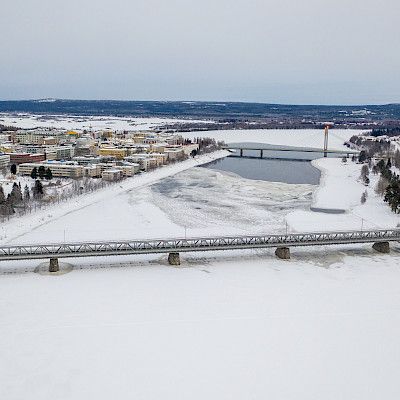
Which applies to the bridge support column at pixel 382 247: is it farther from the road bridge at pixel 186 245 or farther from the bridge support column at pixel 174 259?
the bridge support column at pixel 174 259

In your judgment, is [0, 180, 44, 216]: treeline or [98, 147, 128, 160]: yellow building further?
[98, 147, 128, 160]: yellow building

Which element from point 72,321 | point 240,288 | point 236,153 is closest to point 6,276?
point 72,321

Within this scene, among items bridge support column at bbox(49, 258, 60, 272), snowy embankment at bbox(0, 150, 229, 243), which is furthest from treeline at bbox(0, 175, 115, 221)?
bridge support column at bbox(49, 258, 60, 272)

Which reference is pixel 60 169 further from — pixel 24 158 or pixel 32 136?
pixel 32 136

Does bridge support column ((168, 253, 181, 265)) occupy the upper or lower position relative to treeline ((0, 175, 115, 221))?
lower

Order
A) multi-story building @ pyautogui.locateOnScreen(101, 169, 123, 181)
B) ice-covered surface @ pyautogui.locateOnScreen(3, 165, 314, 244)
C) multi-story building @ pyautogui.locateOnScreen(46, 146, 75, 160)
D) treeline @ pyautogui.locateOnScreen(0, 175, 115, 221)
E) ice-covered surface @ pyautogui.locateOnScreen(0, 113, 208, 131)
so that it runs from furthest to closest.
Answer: ice-covered surface @ pyautogui.locateOnScreen(0, 113, 208, 131) < multi-story building @ pyautogui.locateOnScreen(46, 146, 75, 160) < multi-story building @ pyautogui.locateOnScreen(101, 169, 123, 181) < treeline @ pyautogui.locateOnScreen(0, 175, 115, 221) < ice-covered surface @ pyautogui.locateOnScreen(3, 165, 314, 244)

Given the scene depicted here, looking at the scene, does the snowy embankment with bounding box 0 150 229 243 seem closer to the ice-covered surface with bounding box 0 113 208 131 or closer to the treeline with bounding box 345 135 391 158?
the treeline with bounding box 345 135 391 158

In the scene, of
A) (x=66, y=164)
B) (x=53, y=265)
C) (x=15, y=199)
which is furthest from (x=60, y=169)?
(x=53, y=265)
